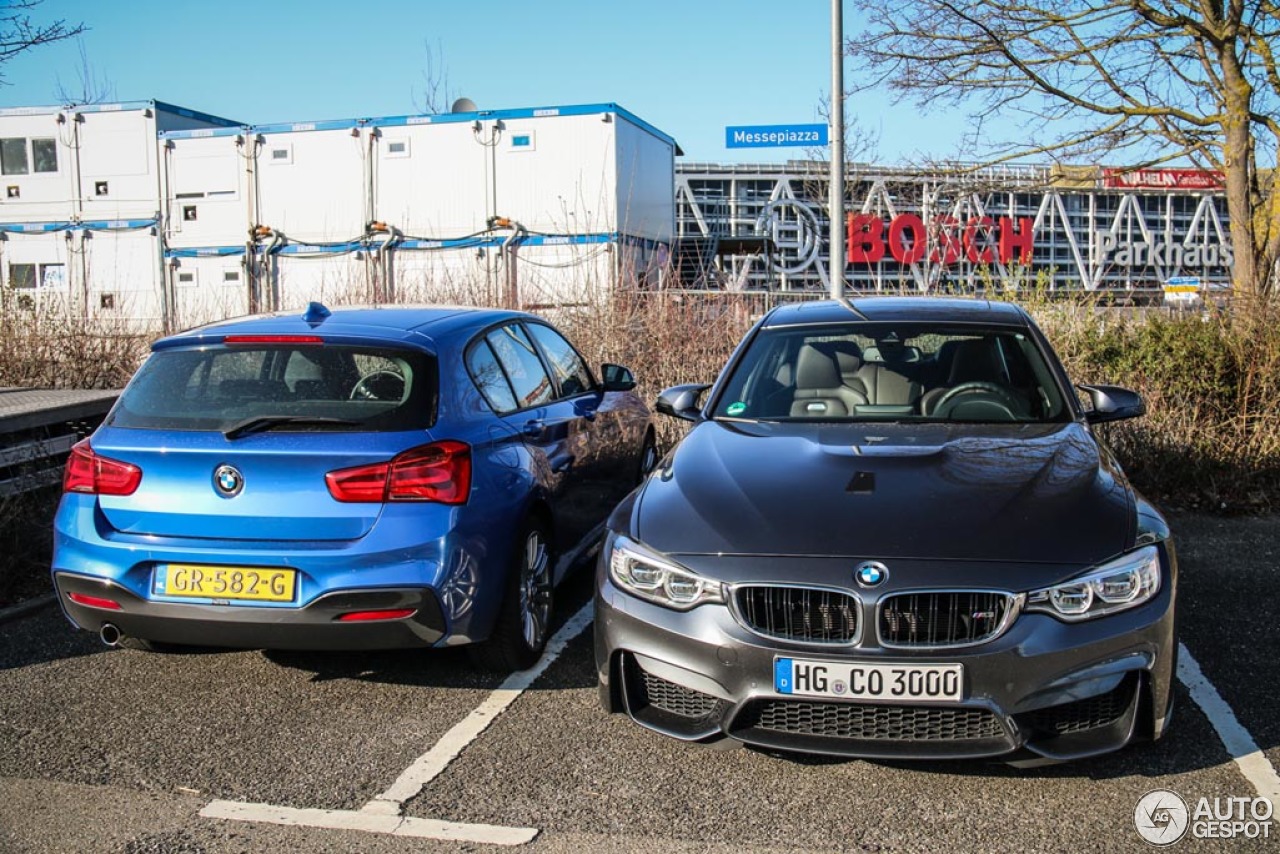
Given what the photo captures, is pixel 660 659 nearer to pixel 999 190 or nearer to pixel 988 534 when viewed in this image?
pixel 988 534

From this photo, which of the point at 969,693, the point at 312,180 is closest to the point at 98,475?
the point at 969,693

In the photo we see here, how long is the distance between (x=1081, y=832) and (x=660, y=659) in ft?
Result: 4.18

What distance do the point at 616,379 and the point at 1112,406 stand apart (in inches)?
100

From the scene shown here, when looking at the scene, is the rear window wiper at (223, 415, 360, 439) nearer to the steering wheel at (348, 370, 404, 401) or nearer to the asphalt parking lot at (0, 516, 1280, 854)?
the steering wheel at (348, 370, 404, 401)

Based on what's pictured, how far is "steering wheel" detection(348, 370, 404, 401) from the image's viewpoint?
13.3 ft

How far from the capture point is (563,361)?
5.86 metres

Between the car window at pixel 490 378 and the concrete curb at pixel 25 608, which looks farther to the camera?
the concrete curb at pixel 25 608

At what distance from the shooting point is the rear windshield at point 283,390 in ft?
12.9

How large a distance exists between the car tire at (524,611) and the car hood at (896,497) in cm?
68

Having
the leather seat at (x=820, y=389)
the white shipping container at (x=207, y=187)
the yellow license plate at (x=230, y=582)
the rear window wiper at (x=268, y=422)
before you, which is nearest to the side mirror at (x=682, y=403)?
the leather seat at (x=820, y=389)

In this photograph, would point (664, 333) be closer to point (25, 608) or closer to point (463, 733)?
point (25, 608)

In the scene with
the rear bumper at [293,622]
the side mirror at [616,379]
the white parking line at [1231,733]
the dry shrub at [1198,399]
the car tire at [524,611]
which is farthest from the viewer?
the dry shrub at [1198,399]

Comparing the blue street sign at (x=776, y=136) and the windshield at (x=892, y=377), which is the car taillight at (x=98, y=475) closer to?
the windshield at (x=892, y=377)

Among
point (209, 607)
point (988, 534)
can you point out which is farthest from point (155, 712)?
point (988, 534)
